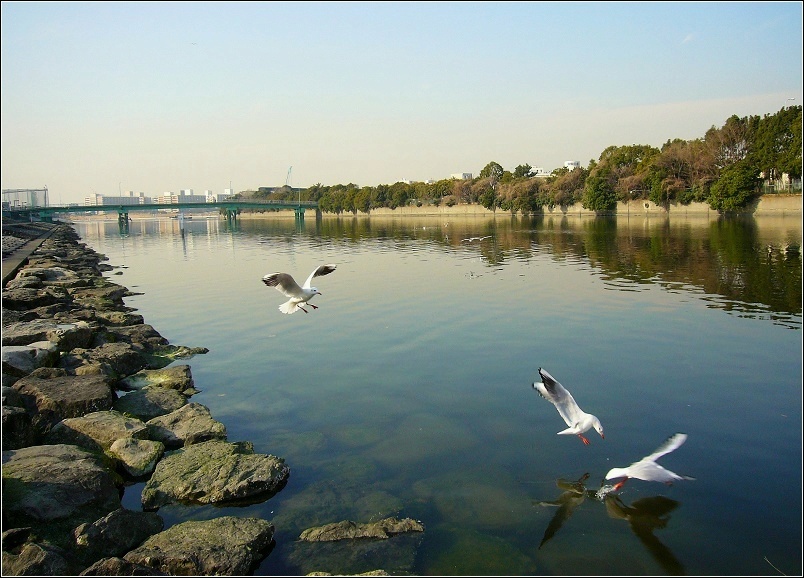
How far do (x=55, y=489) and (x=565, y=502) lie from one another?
5.49 m

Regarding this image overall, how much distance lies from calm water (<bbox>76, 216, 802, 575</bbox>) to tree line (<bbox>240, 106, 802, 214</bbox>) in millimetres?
55796

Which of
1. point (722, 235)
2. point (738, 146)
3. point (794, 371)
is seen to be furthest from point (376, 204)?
point (794, 371)

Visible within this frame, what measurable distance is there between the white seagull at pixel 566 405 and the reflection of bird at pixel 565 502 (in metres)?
0.58

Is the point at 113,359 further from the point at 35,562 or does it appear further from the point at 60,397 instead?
the point at 35,562

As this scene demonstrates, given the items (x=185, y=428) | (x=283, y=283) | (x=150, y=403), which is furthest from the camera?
(x=283, y=283)


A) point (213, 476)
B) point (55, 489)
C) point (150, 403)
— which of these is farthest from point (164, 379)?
point (55, 489)

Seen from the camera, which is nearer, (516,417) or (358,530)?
(358,530)

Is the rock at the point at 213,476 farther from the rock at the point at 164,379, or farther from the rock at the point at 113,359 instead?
the rock at the point at 113,359

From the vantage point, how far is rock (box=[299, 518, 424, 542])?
614 centimetres

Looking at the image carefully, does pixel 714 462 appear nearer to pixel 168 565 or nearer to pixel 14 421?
pixel 168 565

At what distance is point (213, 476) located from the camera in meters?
7.06

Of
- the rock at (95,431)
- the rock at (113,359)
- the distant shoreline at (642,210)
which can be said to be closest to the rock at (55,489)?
the rock at (95,431)

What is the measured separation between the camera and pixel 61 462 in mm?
6727

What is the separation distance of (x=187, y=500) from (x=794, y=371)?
34.4 ft
